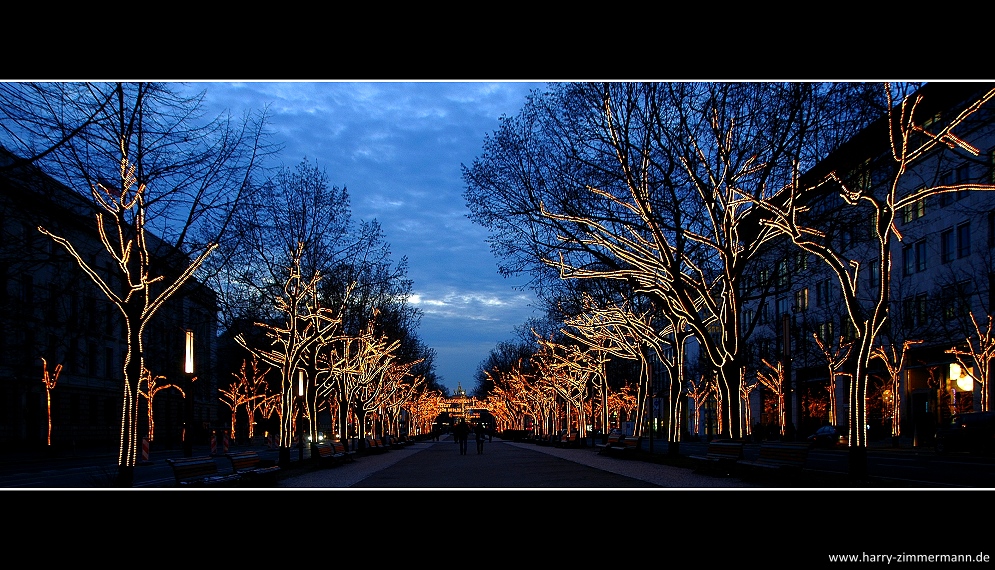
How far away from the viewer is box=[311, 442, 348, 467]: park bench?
27.5 metres

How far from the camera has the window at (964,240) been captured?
4858 cm

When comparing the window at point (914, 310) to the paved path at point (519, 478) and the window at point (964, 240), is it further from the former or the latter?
the paved path at point (519, 478)

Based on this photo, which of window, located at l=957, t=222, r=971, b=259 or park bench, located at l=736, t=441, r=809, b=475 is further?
window, located at l=957, t=222, r=971, b=259

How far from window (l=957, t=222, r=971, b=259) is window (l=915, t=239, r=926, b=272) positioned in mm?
4227

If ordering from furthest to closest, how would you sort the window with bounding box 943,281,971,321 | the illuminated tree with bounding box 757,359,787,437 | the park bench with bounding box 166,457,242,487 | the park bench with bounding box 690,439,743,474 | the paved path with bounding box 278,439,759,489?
the illuminated tree with bounding box 757,359,787,437 → the window with bounding box 943,281,971,321 → the park bench with bounding box 690,439,743,474 → the paved path with bounding box 278,439,759,489 → the park bench with bounding box 166,457,242,487

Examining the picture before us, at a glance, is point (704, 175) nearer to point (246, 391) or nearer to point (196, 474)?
point (196, 474)

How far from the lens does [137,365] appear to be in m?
16.4

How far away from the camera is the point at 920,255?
179ft

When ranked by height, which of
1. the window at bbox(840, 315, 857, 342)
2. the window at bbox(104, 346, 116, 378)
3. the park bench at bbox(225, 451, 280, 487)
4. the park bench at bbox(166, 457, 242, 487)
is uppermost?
the window at bbox(840, 315, 857, 342)

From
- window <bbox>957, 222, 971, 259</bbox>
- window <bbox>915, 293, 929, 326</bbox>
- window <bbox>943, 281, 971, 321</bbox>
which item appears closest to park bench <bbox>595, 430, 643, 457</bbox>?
window <bbox>943, 281, 971, 321</bbox>

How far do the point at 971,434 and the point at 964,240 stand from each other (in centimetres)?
1836

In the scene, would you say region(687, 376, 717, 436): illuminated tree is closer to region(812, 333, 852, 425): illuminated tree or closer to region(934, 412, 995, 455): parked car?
region(812, 333, 852, 425): illuminated tree
